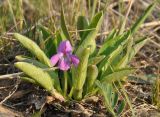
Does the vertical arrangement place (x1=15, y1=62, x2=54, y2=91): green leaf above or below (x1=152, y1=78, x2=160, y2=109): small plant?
above

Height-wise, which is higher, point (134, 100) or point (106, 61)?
point (106, 61)

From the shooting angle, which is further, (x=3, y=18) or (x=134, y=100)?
(x=3, y=18)

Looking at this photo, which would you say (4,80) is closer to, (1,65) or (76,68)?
(1,65)

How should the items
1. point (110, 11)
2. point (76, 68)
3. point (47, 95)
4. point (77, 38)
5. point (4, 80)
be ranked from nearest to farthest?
1. point (76, 68)
2. point (47, 95)
3. point (4, 80)
4. point (77, 38)
5. point (110, 11)

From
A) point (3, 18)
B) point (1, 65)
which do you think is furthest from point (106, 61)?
point (3, 18)

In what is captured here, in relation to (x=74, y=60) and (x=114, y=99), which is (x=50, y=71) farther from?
(x=114, y=99)

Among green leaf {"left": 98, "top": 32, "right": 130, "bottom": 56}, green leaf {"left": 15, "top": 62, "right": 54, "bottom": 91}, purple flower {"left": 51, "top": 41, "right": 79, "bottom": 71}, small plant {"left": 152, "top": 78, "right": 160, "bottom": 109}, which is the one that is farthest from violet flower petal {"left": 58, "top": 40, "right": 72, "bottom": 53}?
small plant {"left": 152, "top": 78, "right": 160, "bottom": 109}

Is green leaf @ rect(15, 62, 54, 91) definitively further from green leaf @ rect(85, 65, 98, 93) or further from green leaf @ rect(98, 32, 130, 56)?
green leaf @ rect(98, 32, 130, 56)

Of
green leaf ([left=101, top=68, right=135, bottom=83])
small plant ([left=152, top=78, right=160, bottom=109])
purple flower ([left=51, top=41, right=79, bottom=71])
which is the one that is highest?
purple flower ([left=51, top=41, right=79, bottom=71])
